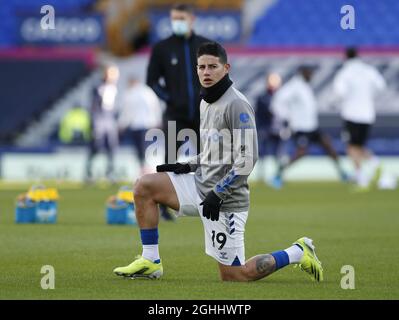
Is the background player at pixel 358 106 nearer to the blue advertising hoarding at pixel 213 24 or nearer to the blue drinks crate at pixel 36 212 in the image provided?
the blue advertising hoarding at pixel 213 24

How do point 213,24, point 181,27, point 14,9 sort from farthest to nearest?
point 14,9, point 213,24, point 181,27

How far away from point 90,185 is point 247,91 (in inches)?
305

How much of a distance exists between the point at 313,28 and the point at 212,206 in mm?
24728

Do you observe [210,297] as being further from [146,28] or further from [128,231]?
[146,28]

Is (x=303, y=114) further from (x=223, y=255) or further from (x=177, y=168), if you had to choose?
(x=223, y=255)

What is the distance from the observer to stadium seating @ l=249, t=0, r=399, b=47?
32875 mm

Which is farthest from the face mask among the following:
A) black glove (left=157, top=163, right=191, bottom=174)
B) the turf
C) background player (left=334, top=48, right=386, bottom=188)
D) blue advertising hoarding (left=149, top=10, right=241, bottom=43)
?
blue advertising hoarding (left=149, top=10, right=241, bottom=43)

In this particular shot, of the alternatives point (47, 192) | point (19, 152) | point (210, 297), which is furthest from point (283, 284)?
point (19, 152)

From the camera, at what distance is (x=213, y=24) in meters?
31.5

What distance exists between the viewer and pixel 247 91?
1241 inches

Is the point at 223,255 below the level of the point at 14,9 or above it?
below

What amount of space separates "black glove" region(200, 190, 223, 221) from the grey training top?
0.14 ft
